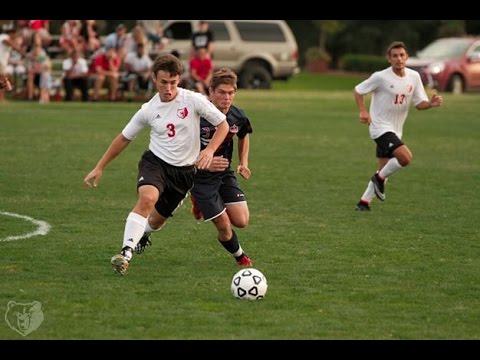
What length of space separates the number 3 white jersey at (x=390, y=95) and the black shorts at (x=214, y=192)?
4221mm

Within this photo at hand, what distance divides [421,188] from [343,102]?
624 inches

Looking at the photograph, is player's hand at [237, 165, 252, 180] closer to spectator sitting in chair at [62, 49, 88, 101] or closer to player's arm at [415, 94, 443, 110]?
player's arm at [415, 94, 443, 110]

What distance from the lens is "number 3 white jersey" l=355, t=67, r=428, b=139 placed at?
1342cm

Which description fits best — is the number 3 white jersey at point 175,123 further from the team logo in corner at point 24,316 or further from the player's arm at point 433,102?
the player's arm at point 433,102

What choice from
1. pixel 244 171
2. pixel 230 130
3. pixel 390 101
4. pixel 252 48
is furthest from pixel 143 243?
pixel 252 48

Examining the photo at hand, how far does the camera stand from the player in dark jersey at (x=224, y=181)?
9281mm

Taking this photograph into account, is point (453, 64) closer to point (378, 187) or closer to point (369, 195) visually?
point (378, 187)

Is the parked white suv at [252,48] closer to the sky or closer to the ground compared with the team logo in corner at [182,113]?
closer to the ground

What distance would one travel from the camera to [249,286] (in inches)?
313

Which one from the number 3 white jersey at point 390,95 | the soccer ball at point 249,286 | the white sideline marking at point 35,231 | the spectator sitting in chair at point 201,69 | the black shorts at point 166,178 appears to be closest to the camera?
the soccer ball at point 249,286

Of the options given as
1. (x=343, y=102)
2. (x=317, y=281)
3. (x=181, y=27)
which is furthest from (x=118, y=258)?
(x=181, y=27)

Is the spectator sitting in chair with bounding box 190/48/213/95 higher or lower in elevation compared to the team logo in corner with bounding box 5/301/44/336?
lower

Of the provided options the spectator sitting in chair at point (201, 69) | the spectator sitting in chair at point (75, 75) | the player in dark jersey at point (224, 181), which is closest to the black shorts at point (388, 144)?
the player in dark jersey at point (224, 181)

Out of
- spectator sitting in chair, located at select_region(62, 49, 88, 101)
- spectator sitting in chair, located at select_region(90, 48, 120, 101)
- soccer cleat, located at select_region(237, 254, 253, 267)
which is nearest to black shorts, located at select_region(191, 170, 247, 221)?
soccer cleat, located at select_region(237, 254, 253, 267)
